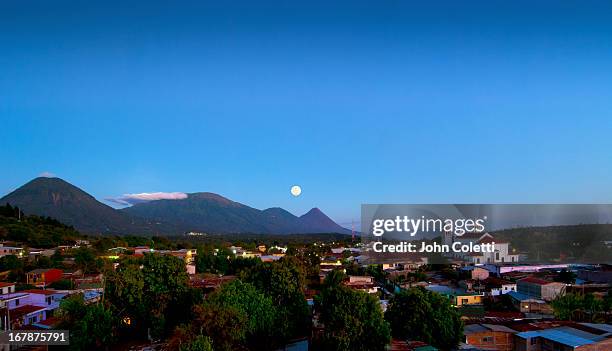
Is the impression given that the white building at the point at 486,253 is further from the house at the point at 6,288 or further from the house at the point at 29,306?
the house at the point at 6,288

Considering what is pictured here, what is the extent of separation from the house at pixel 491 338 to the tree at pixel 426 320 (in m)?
0.89

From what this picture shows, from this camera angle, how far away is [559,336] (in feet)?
36.3

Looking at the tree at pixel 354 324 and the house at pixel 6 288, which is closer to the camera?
the tree at pixel 354 324

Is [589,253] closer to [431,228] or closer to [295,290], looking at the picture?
[431,228]

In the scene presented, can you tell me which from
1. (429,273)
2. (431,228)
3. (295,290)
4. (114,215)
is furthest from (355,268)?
(114,215)

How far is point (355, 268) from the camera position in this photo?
2812cm

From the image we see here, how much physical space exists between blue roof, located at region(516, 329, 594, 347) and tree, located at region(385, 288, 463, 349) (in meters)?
1.72

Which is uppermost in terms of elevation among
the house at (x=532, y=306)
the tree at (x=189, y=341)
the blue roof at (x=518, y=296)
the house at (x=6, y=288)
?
the tree at (x=189, y=341)

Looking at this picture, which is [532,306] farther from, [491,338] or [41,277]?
[41,277]

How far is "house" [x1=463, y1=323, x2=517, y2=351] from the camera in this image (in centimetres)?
1216

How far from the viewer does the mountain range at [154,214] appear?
85.8 metres

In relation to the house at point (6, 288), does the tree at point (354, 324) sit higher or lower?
higher

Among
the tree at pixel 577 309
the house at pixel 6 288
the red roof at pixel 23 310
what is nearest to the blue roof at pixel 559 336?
the tree at pixel 577 309

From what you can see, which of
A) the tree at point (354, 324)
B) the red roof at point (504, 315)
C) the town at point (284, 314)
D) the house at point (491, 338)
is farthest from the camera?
the red roof at point (504, 315)
